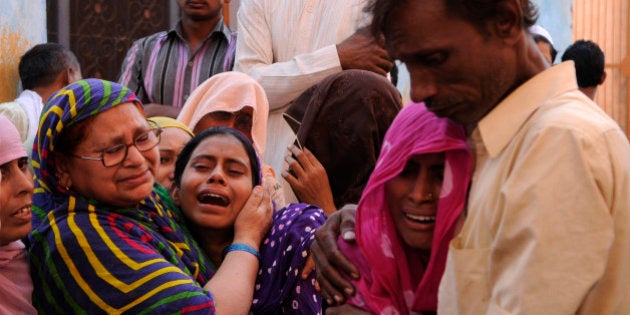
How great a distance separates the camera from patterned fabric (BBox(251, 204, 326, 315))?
3408 mm

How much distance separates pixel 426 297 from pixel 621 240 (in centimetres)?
58

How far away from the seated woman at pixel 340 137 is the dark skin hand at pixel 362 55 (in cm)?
39

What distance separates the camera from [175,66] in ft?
17.6

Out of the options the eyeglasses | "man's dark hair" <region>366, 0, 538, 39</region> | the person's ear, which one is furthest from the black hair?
the person's ear

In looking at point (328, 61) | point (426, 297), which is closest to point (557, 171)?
point (426, 297)

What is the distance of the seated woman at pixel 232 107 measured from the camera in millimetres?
4445

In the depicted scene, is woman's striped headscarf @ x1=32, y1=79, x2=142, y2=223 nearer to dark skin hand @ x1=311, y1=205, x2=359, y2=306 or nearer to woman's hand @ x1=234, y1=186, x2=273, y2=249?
woman's hand @ x1=234, y1=186, x2=273, y2=249

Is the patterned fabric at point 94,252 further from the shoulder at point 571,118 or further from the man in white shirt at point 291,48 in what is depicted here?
the man in white shirt at point 291,48

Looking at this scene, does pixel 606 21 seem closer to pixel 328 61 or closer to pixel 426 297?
pixel 328 61

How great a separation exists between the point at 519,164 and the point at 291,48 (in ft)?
9.43

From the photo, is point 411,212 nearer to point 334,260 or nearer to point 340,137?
Answer: point 334,260

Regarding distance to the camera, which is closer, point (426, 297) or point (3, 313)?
point (426, 297)

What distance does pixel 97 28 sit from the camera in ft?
25.4

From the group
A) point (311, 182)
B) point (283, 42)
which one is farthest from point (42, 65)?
point (311, 182)
